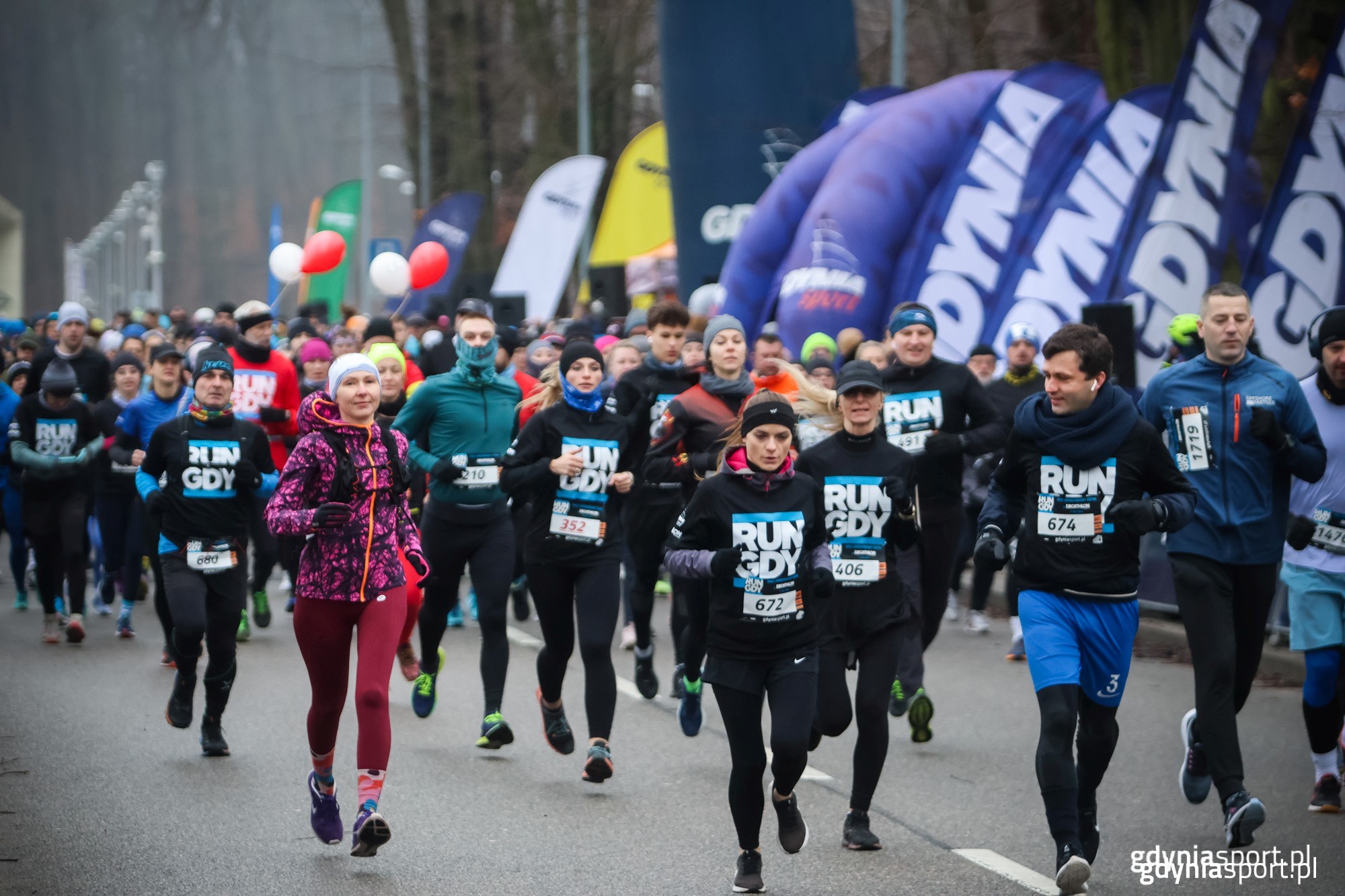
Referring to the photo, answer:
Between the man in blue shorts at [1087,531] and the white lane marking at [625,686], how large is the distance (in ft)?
4.37

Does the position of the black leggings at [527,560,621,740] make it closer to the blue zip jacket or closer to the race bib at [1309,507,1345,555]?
the blue zip jacket

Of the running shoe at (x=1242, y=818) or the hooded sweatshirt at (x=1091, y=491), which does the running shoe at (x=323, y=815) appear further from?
the running shoe at (x=1242, y=818)

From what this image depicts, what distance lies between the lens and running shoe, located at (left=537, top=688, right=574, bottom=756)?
8.20m

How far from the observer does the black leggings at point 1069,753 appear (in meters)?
5.99

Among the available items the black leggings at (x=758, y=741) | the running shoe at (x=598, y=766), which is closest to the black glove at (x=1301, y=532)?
the black leggings at (x=758, y=741)

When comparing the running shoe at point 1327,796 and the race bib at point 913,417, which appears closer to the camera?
the running shoe at point 1327,796

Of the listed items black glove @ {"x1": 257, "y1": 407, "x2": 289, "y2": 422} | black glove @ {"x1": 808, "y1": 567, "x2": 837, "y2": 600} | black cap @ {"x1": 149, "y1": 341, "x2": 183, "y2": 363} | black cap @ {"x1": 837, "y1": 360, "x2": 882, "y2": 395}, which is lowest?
black glove @ {"x1": 808, "y1": 567, "x2": 837, "y2": 600}

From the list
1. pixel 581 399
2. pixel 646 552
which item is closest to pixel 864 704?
pixel 581 399

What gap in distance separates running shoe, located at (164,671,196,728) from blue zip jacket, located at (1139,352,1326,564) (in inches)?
189

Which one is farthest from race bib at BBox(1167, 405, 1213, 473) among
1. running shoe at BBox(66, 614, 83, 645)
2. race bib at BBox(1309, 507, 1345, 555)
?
running shoe at BBox(66, 614, 83, 645)

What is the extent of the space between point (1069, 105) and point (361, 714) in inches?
576

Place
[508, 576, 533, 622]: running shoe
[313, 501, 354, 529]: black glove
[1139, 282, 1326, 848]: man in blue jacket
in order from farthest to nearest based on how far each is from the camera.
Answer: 1. [508, 576, 533, 622]: running shoe
2. [1139, 282, 1326, 848]: man in blue jacket
3. [313, 501, 354, 529]: black glove

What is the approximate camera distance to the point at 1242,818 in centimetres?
666

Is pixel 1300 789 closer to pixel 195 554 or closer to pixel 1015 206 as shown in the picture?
pixel 195 554
